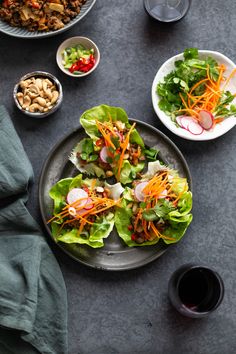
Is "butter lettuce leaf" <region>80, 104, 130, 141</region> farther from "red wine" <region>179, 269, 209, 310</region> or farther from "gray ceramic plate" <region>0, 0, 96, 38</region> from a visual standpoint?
"red wine" <region>179, 269, 209, 310</region>

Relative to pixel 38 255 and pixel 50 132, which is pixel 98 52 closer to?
pixel 50 132

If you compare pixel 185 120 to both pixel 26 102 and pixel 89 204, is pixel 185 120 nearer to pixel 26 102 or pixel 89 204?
pixel 89 204

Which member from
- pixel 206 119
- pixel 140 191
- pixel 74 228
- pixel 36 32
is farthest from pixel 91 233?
pixel 36 32

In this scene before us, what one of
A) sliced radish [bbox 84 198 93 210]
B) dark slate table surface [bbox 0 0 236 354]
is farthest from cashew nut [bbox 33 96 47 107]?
sliced radish [bbox 84 198 93 210]

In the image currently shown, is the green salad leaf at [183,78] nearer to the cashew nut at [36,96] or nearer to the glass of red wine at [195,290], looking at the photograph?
the cashew nut at [36,96]

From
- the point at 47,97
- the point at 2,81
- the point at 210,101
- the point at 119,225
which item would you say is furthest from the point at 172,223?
the point at 2,81

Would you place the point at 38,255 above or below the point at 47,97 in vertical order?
below

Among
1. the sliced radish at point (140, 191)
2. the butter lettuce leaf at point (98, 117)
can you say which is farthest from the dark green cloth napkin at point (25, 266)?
the sliced radish at point (140, 191)
